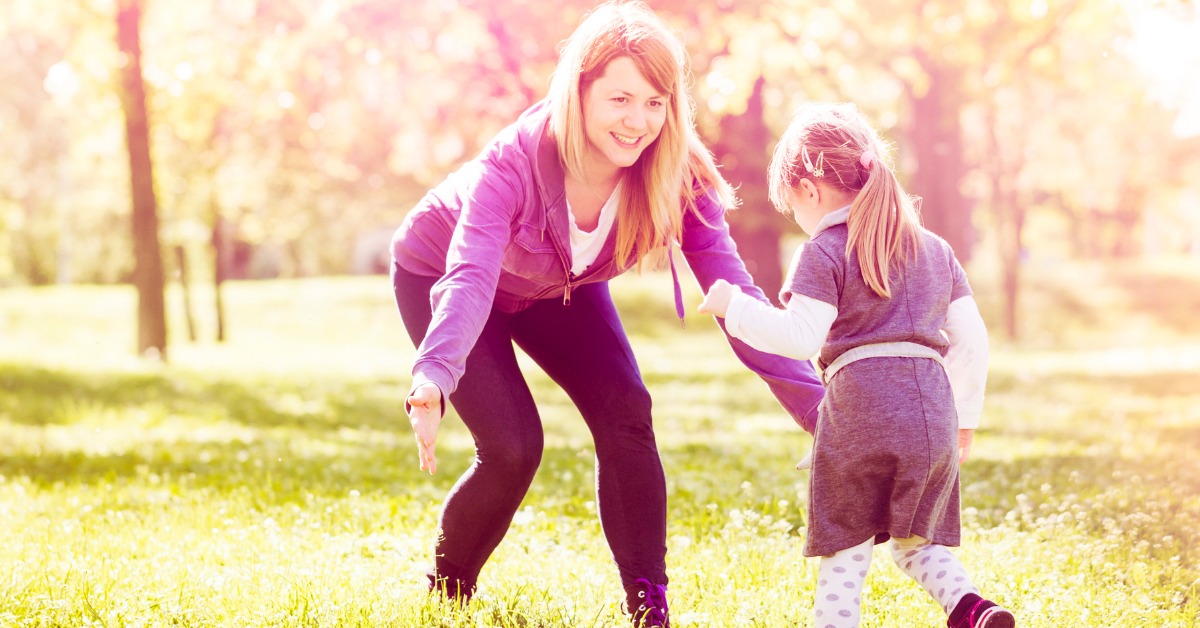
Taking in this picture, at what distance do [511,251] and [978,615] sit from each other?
74.8 inches

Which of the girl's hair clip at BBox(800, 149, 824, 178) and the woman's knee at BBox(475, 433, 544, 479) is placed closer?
the girl's hair clip at BBox(800, 149, 824, 178)

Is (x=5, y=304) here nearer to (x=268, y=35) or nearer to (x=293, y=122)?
(x=293, y=122)

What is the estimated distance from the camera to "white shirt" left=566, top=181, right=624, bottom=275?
4160mm

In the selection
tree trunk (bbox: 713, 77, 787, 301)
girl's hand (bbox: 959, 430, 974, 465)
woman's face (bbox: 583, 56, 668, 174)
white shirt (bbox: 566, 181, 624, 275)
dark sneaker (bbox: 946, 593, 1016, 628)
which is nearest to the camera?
dark sneaker (bbox: 946, 593, 1016, 628)

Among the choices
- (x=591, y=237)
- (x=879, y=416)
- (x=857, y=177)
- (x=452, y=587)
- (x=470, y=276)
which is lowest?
(x=452, y=587)

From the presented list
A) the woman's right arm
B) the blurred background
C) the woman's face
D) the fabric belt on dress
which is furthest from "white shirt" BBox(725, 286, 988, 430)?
the blurred background

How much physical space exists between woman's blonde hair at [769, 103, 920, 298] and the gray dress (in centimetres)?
6

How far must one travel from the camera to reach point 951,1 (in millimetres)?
12523

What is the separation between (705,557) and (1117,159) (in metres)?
35.6

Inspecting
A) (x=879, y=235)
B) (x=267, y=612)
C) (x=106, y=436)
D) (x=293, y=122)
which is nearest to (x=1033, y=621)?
(x=879, y=235)

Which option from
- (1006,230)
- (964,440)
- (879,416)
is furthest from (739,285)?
(1006,230)

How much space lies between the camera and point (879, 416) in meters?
3.61

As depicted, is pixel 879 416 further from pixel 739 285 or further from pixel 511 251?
pixel 511 251

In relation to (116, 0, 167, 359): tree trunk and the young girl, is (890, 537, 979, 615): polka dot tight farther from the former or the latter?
(116, 0, 167, 359): tree trunk
